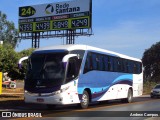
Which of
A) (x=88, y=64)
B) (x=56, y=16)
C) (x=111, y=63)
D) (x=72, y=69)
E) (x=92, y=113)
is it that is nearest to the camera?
(x=92, y=113)

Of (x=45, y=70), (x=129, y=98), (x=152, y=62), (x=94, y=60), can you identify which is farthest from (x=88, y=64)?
(x=152, y=62)

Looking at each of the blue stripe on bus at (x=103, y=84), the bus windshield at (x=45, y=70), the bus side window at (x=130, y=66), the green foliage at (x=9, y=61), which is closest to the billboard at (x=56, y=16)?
the bus side window at (x=130, y=66)

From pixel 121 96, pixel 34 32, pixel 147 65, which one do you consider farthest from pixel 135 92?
pixel 147 65

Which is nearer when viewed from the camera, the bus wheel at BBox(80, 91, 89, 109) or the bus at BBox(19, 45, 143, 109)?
the bus at BBox(19, 45, 143, 109)

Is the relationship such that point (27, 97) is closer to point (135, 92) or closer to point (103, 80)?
point (103, 80)

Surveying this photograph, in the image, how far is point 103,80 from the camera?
22547 millimetres

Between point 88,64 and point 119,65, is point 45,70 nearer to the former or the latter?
point 88,64

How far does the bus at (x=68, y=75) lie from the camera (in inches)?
701

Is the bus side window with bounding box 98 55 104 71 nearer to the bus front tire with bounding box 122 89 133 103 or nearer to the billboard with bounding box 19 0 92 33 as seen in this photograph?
the bus front tire with bounding box 122 89 133 103

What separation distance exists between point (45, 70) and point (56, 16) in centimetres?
3378

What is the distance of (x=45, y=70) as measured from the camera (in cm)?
1820

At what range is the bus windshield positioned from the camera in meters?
17.9

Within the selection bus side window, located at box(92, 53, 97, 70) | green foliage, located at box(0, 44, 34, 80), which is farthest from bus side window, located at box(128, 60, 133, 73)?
green foliage, located at box(0, 44, 34, 80)

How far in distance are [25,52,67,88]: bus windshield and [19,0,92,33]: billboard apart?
29.1 m
